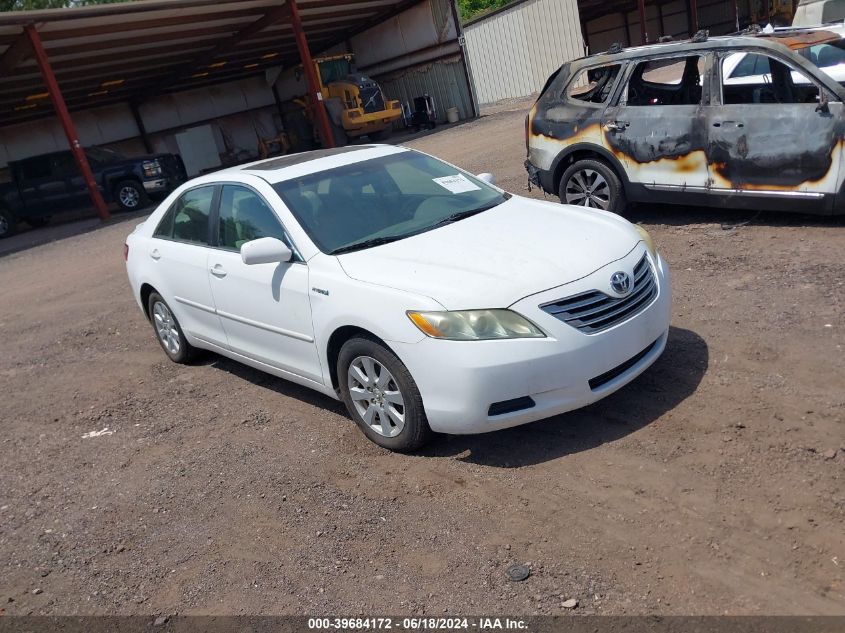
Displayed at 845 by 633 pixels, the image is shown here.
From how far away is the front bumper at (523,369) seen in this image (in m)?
3.65

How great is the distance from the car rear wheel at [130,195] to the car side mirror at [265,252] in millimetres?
17818

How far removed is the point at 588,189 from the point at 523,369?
184 inches

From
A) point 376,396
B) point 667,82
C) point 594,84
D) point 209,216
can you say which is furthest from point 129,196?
point 376,396

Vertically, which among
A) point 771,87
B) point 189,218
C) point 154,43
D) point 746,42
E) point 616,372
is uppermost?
point 154,43

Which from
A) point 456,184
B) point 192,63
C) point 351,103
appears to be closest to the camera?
point 456,184

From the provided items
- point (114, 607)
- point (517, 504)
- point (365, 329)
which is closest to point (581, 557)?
point (517, 504)

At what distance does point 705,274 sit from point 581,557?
12.0 ft

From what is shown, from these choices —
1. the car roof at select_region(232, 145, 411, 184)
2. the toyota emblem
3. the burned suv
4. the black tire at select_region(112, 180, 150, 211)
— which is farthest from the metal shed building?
the toyota emblem

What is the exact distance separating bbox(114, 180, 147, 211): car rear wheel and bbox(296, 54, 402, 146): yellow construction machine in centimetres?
787

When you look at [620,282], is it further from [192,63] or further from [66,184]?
[192,63]

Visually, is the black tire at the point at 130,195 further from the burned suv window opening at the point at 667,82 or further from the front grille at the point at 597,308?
the front grille at the point at 597,308

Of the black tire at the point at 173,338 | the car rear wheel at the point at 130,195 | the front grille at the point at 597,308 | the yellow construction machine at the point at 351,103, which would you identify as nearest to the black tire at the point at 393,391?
the front grille at the point at 597,308

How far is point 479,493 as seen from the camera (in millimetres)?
3686

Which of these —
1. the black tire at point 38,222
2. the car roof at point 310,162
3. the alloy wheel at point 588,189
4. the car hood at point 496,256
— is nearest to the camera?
the car hood at point 496,256
